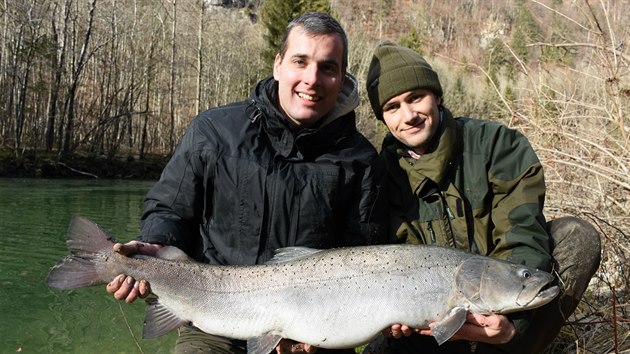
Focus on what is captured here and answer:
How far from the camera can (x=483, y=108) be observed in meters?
41.1

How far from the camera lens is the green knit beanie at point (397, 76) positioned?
3859 millimetres

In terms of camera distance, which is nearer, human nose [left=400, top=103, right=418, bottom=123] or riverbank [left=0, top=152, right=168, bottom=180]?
human nose [left=400, top=103, right=418, bottom=123]

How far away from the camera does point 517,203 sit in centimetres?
357

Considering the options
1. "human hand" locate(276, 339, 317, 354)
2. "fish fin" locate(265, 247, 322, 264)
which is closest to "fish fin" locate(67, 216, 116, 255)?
"fish fin" locate(265, 247, 322, 264)

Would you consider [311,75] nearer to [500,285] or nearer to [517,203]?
[517,203]

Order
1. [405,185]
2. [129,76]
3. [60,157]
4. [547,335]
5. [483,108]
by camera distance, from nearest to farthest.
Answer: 1. [547,335]
2. [405,185]
3. [60,157]
4. [129,76]
5. [483,108]

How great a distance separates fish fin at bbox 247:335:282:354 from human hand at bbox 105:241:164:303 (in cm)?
66

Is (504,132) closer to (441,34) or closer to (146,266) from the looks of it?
(146,266)

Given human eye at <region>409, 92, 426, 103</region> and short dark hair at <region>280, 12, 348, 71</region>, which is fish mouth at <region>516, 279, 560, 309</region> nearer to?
human eye at <region>409, 92, 426, 103</region>

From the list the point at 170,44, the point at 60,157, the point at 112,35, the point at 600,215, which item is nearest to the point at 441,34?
the point at 170,44

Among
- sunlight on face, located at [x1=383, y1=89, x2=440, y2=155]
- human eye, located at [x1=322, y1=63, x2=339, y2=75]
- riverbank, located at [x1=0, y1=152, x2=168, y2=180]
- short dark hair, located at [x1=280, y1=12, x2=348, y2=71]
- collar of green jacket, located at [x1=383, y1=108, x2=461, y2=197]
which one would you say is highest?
short dark hair, located at [x1=280, y1=12, x2=348, y2=71]

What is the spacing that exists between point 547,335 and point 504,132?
4.20 feet

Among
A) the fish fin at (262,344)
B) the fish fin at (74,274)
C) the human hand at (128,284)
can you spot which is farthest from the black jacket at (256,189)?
the fish fin at (262,344)

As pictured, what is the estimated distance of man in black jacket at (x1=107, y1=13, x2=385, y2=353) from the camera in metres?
3.53
